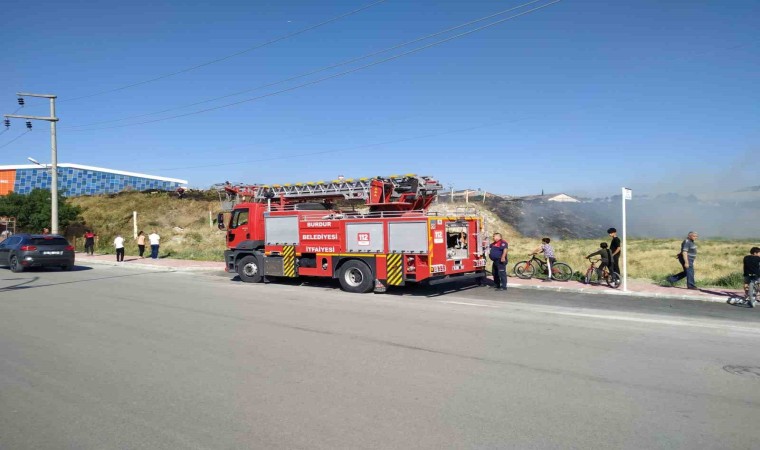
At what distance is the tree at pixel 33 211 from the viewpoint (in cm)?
3725

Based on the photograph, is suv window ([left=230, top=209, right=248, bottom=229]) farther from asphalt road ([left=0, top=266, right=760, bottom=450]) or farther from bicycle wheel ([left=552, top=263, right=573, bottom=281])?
bicycle wheel ([left=552, top=263, right=573, bottom=281])

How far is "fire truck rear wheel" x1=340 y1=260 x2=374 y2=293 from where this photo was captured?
1438 centimetres

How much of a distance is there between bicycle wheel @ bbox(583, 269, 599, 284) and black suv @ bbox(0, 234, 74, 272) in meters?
19.9

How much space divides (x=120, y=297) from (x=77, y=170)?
68.3 m

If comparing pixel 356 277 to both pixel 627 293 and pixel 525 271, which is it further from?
pixel 627 293

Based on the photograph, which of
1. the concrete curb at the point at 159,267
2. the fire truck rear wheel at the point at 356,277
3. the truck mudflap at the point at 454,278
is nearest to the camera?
the truck mudflap at the point at 454,278

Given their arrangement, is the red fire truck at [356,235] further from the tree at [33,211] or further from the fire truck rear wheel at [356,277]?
the tree at [33,211]

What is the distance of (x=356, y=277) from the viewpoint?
14.8m

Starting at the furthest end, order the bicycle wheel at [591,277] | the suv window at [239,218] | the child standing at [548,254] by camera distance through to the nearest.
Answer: the suv window at [239,218]
the child standing at [548,254]
the bicycle wheel at [591,277]

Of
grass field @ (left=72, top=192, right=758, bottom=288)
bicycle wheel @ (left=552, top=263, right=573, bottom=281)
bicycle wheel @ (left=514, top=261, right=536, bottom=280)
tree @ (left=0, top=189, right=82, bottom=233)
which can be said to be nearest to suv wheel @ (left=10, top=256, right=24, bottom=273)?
grass field @ (left=72, top=192, right=758, bottom=288)

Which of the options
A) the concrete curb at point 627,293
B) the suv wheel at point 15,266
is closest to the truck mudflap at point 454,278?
the concrete curb at point 627,293

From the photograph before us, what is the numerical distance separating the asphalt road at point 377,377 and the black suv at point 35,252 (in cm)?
1120

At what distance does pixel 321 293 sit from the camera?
563 inches

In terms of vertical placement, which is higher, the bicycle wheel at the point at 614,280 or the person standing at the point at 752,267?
the person standing at the point at 752,267
